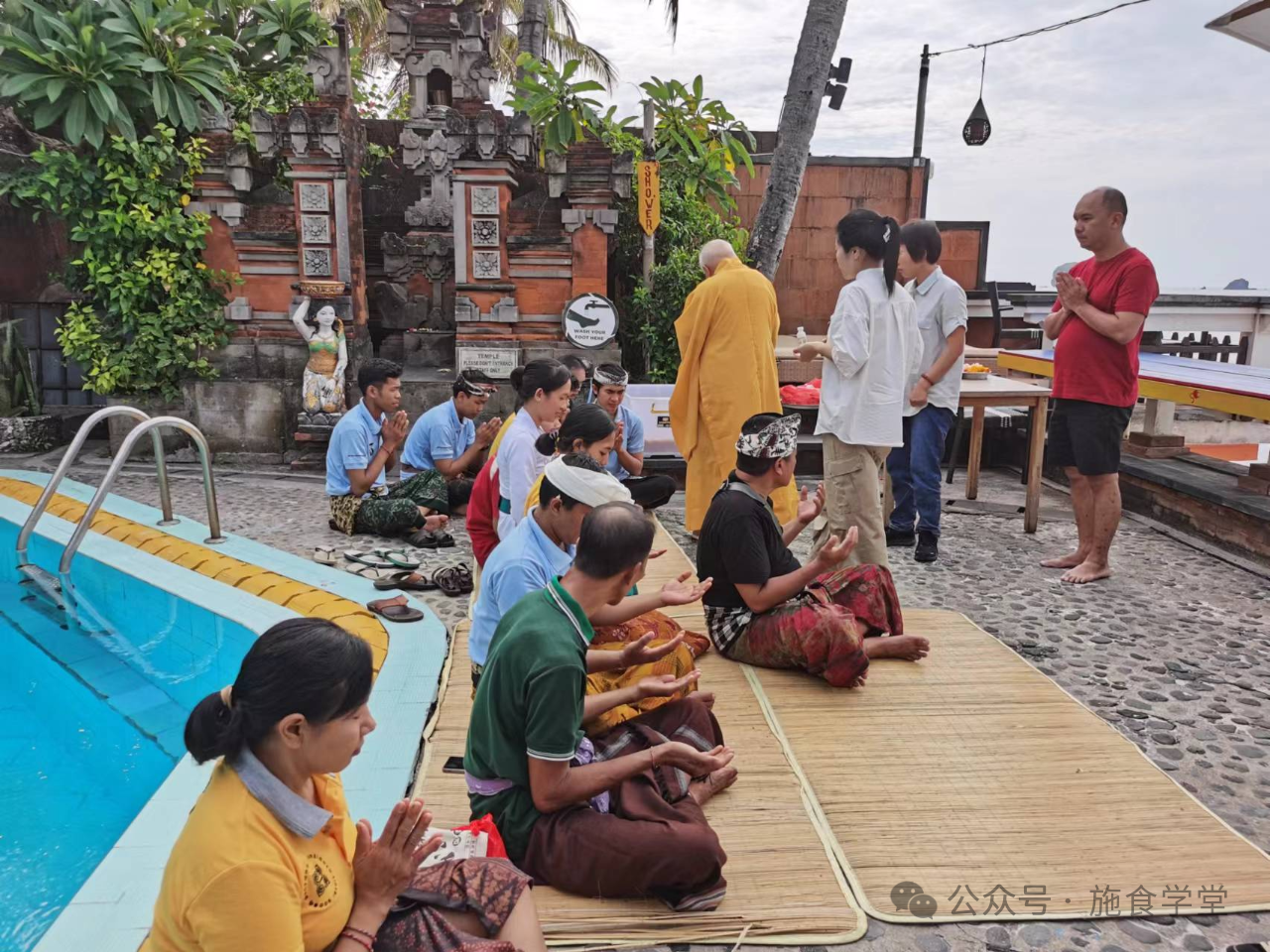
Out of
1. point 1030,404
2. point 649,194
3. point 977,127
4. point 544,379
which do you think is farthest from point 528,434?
point 977,127

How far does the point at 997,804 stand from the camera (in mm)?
2938

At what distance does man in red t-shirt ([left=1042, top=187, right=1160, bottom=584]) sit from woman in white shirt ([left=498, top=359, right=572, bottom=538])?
291cm

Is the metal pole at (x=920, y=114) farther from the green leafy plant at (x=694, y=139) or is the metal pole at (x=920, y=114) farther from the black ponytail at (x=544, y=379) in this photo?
the black ponytail at (x=544, y=379)

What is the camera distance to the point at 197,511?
6.81m

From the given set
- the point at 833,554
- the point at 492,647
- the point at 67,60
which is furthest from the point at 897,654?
the point at 67,60

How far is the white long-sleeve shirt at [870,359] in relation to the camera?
15.5 ft

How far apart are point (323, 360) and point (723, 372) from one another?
443 cm

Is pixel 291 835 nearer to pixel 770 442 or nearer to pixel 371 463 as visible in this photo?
pixel 770 442

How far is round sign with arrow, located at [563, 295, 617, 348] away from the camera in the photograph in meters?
8.20

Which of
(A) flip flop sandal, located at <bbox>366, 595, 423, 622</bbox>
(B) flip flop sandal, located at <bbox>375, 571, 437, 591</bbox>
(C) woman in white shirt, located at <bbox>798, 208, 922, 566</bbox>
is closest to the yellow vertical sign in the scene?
(C) woman in white shirt, located at <bbox>798, 208, 922, 566</bbox>

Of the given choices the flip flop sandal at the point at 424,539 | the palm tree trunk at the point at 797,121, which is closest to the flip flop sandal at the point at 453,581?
the flip flop sandal at the point at 424,539

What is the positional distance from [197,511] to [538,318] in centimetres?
332

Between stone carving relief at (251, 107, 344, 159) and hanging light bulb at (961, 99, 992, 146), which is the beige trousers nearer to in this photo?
stone carving relief at (251, 107, 344, 159)

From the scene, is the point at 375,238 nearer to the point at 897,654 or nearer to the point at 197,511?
the point at 197,511
